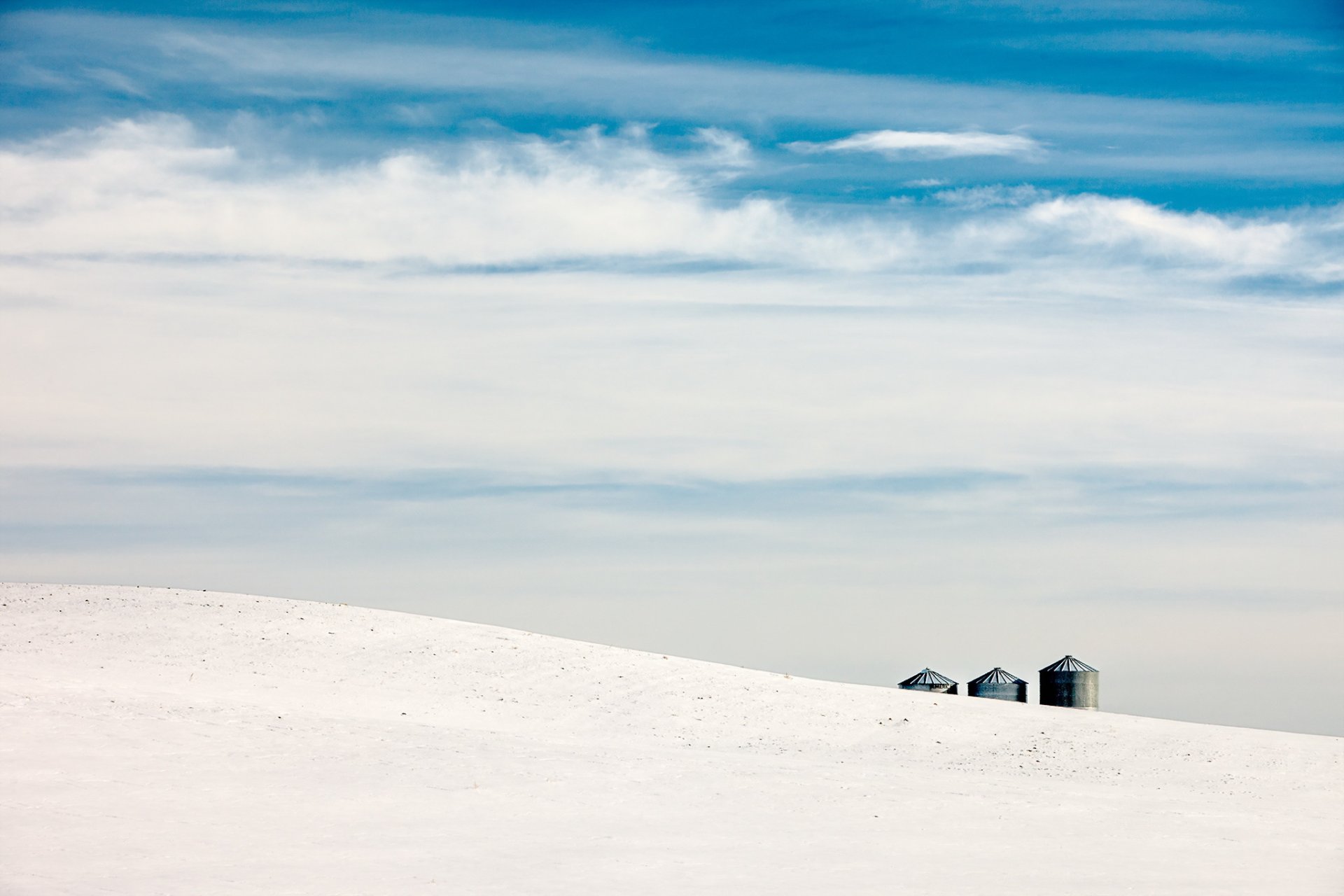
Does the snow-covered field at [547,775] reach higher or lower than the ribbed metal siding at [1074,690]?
lower

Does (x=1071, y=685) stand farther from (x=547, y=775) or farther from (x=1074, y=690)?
(x=547, y=775)

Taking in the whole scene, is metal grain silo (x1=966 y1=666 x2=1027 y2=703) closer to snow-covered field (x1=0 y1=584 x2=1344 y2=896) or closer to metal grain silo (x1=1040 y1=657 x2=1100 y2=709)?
metal grain silo (x1=1040 y1=657 x2=1100 y2=709)

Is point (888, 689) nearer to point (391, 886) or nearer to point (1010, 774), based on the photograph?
point (1010, 774)

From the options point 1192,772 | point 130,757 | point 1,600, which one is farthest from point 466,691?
point 1192,772

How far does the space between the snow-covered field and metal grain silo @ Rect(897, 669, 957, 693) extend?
520 inches

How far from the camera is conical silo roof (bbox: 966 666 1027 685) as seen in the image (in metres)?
45.6

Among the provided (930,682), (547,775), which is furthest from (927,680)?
(547,775)

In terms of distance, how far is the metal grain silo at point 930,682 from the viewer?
4709 centimetres

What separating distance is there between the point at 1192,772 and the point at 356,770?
1720 centimetres

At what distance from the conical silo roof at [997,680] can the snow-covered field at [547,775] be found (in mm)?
11972

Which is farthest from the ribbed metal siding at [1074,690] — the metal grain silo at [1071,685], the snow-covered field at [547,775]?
the snow-covered field at [547,775]

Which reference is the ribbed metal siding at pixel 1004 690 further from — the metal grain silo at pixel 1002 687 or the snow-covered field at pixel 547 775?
the snow-covered field at pixel 547 775

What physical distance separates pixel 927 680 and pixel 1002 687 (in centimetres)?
304

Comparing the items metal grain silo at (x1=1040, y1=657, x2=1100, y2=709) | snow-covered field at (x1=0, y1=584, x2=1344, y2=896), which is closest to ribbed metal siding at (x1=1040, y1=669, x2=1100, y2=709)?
metal grain silo at (x1=1040, y1=657, x2=1100, y2=709)
